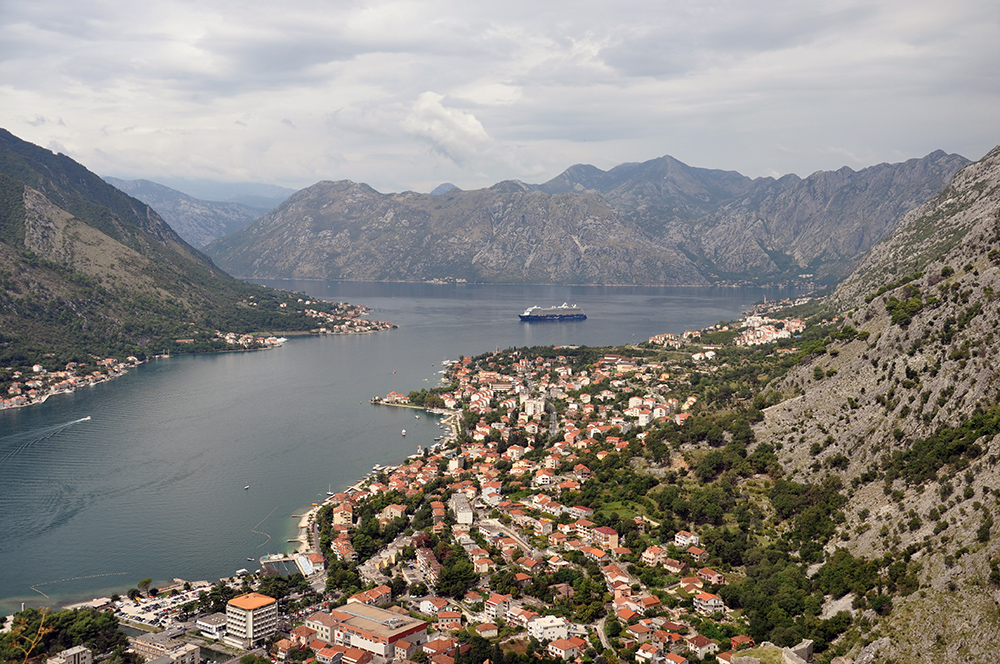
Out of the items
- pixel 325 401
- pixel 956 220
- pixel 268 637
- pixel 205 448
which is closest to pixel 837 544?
pixel 268 637

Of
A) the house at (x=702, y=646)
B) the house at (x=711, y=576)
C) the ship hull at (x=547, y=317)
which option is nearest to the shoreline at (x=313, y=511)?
the house at (x=711, y=576)

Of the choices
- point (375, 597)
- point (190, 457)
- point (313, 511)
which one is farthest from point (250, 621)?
point (190, 457)

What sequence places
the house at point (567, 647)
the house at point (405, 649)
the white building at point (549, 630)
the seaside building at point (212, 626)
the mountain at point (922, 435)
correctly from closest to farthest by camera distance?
the mountain at point (922, 435)
the house at point (567, 647)
the house at point (405, 649)
the white building at point (549, 630)
the seaside building at point (212, 626)

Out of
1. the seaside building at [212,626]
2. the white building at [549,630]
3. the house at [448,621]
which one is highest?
the white building at [549,630]

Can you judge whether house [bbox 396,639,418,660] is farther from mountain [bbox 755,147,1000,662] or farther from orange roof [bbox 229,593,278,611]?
mountain [bbox 755,147,1000,662]

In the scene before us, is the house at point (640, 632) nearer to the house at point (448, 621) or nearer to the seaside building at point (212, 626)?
the house at point (448, 621)
